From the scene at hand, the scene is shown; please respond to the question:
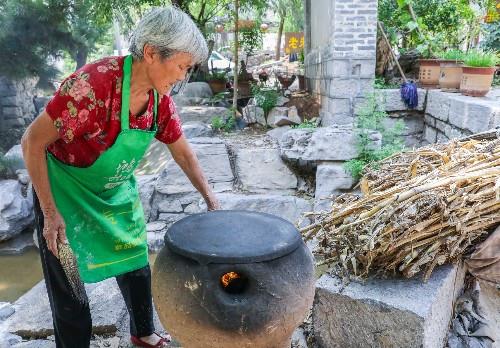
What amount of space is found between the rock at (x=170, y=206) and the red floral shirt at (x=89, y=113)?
300cm

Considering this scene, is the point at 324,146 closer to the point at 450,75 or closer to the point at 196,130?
the point at 450,75

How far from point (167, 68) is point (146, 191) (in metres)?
3.37

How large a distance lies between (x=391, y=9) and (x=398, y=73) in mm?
1148

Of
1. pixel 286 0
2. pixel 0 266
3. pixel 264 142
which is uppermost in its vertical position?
pixel 286 0

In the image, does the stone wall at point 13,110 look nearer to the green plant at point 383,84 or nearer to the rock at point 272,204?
the rock at point 272,204

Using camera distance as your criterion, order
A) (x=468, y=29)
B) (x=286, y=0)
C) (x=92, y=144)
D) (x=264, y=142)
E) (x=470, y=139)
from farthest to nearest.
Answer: (x=286, y=0) → (x=468, y=29) → (x=264, y=142) → (x=470, y=139) → (x=92, y=144)

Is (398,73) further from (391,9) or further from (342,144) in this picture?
(342,144)

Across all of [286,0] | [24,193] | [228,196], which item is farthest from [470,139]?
[286,0]

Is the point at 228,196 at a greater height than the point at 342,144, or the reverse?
the point at 342,144

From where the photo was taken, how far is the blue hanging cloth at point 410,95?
557 centimetres

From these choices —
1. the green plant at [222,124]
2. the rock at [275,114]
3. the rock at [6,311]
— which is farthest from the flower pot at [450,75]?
the rock at [6,311]

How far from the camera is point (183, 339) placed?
4.90 ft

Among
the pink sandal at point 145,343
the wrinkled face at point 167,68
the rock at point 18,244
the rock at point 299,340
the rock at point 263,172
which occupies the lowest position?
the rock at point 18,244

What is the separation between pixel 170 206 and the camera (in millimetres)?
4805
